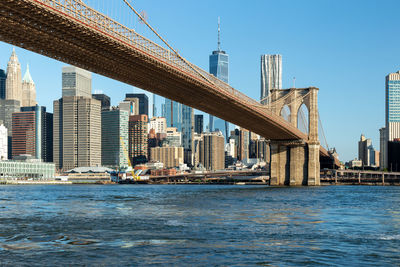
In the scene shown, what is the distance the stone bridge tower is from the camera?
8669cm

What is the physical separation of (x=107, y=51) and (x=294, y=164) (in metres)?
53.3

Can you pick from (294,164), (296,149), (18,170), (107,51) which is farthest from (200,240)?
(18,170)

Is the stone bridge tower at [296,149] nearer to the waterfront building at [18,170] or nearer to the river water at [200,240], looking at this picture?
the river water at [200,240]

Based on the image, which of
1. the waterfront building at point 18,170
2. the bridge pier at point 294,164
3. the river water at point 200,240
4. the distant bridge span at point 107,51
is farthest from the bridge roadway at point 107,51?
the waterfront building at point 18,170

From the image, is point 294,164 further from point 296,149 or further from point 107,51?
point 107,51

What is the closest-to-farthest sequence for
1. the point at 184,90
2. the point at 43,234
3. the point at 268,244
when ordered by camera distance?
the point at 268,244
the point at 43,234
the point at 184,90

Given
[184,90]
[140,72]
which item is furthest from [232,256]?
[184,90]

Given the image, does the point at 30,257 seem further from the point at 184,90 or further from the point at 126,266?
the point at 184,90

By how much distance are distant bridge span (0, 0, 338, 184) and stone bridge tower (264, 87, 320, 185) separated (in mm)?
23417

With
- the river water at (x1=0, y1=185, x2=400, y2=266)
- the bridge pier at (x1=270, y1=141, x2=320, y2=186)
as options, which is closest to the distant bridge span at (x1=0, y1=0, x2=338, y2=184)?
the river water at (x1=0, y1=185, x2=400, y2=266)

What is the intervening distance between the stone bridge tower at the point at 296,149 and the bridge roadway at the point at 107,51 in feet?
76.9

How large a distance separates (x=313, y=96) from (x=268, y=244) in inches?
2954

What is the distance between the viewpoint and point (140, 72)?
4850 cm

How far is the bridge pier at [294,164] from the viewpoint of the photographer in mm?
86625
